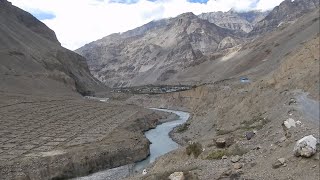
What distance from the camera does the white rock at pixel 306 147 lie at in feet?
55.8

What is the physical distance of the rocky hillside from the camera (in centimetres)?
10681

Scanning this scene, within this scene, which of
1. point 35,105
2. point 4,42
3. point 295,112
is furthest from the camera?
point 4,42

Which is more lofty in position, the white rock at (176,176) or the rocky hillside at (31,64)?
the rocky hillside at (31,64)

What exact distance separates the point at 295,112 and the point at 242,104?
2105cm

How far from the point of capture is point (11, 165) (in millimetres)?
39125

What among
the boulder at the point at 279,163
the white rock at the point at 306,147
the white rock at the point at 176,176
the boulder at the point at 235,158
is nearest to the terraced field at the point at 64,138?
the white rock at the point at 176,176

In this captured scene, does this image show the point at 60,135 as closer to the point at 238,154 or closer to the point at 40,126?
the point at 40,126

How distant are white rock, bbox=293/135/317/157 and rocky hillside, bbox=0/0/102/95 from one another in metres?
81.5

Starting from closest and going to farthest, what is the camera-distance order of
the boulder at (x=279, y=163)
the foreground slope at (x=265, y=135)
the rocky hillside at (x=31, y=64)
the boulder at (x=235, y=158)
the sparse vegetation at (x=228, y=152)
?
the boulder at (x=279, y=163), the foreground slope at (x=265, y=135), the boulder at (x=235, y=158), the sparse vegetation at (x=228, y=152), the rocky hillside at (x=31, y=64)

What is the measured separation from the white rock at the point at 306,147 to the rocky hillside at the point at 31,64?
81475mm

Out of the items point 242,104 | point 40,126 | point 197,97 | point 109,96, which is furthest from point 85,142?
point 109,96

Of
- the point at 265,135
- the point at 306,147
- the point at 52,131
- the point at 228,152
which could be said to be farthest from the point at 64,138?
the point at 306,147

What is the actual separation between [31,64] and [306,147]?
403 ft

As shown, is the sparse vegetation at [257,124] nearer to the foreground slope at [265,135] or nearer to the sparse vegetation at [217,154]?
the foreground slope at [265,135]
